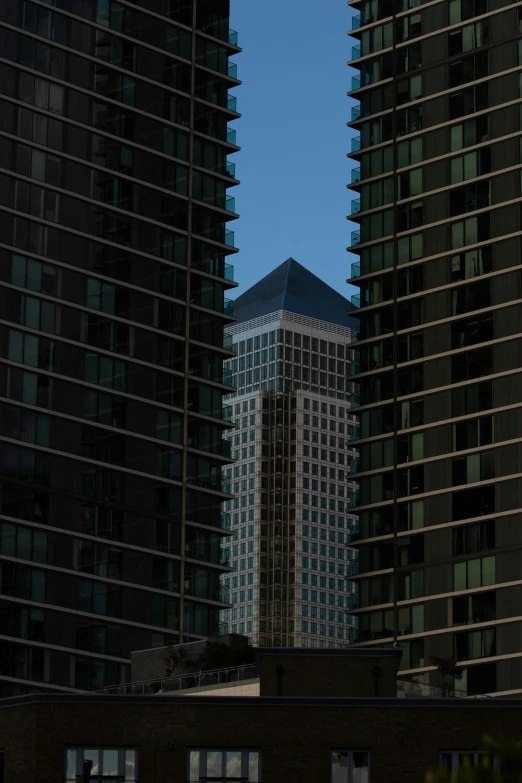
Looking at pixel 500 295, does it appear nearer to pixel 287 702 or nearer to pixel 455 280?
pixel 455 280

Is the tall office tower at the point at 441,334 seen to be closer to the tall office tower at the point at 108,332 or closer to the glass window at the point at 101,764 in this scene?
the tall office tower at the point at 108,332

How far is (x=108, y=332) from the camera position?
146m

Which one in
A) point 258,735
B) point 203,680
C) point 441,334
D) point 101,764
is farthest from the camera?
point 441,334

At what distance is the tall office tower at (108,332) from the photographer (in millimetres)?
137125

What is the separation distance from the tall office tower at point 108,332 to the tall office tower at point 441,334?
41.5ft

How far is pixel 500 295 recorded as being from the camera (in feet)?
465

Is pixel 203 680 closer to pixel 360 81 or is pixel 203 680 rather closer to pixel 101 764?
pixel 101 764

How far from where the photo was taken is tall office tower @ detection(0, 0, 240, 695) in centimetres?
13712

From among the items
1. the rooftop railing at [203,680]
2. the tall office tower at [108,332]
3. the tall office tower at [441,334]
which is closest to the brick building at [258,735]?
the rooftop railing at [203,680]

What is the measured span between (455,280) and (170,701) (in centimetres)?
7720

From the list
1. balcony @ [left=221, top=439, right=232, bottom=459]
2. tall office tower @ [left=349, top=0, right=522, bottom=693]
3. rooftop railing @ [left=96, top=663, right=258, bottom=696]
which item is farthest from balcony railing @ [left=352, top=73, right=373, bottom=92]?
rooftop railing @ [left=96, top=663, right=258, bottom=696]

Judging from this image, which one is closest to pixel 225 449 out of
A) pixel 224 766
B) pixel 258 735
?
pixel 258 735

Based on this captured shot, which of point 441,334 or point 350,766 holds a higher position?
point 441,334

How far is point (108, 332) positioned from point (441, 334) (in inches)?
1012
